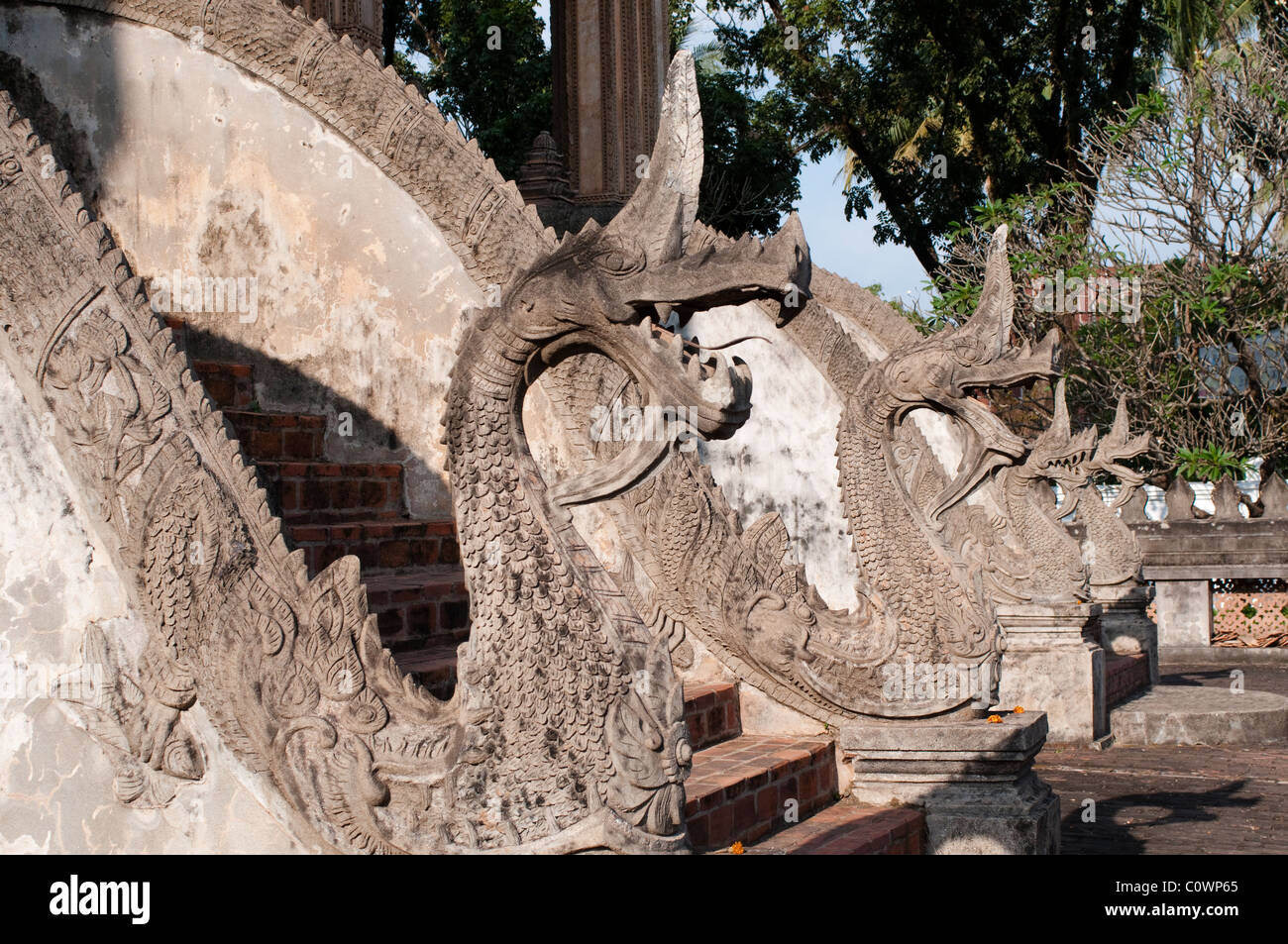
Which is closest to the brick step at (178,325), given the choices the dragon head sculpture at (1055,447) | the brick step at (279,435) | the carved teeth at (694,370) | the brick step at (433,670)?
the brick step at (279,435)

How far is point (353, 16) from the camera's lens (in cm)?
857

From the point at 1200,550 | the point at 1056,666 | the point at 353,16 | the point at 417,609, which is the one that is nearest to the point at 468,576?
the point at 417,609

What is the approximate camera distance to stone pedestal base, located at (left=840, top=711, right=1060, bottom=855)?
18.4 feet

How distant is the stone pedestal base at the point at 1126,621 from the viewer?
1182 cm

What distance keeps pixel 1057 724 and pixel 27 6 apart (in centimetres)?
777

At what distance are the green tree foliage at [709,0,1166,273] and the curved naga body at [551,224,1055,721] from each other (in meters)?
14.2

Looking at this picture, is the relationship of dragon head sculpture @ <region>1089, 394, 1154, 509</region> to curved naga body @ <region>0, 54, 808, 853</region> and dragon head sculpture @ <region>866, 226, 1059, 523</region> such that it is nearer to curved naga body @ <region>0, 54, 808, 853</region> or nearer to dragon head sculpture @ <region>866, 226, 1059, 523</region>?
dragon head sculpture @ <region>866, 226, 1059, 523</region>

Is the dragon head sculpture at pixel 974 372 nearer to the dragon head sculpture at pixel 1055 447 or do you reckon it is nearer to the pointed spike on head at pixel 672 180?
the pointed spike on head at pixel 672 180

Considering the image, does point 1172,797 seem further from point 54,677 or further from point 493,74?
point 493,74

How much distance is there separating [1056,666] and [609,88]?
638cm

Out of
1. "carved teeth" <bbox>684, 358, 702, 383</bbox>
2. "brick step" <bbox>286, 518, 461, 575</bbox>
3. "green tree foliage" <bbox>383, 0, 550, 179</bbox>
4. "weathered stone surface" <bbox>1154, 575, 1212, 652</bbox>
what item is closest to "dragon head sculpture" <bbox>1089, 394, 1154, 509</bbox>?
"weathered stone surface" <bbox>1154, 575, 1212, 652</bbox>

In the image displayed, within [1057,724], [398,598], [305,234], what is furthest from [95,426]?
[1057,724]

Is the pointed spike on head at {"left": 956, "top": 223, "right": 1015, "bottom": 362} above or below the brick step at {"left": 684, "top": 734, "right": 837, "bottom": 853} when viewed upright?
above

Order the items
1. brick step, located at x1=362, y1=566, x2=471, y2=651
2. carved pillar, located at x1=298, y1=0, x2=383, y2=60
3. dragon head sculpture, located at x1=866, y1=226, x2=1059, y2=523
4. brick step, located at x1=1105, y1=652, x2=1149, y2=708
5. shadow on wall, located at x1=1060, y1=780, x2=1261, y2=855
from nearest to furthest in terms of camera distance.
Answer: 1. brick step, located at x1=362, y1=566, x2=471, y2=651
2. dragon head sculpture, located at x1=866, y1=226, x2=1059, y2=523
3. shadow on wall, located at x1=1060, y1=780, x2=1261, y2=855
4. carved pillar, located at x1=298, y1=0, x2=383, y2=60
5. brick step, located at x1=1105, y1=652, x2=1149, y2=708
